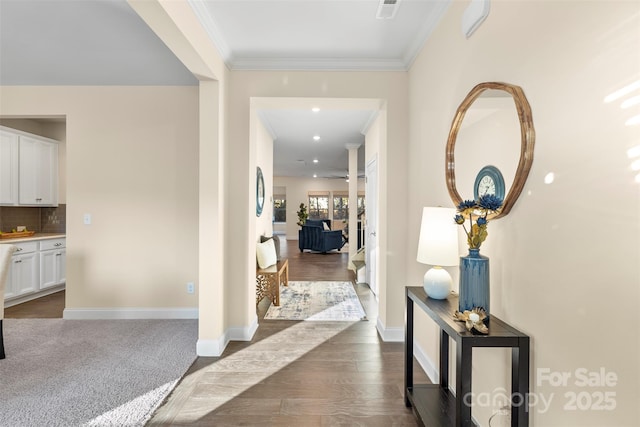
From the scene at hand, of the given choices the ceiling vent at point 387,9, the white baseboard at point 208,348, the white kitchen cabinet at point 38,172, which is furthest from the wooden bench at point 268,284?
the white kitchen cabinet at point 38,172

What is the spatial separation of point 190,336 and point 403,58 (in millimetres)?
3365

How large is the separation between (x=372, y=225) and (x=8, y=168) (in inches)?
205

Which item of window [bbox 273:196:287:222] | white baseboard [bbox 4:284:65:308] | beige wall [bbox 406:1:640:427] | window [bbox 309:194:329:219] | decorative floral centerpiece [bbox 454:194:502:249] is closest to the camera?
beige wall [bbox 406:1:640:427]

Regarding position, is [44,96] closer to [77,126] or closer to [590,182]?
[77,126]

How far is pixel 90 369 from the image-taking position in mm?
2395

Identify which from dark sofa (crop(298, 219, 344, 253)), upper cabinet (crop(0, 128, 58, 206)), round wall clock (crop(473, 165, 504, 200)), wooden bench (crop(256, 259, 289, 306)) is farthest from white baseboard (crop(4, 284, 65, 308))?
dark sofa (crop(298, 219, 344, 253))

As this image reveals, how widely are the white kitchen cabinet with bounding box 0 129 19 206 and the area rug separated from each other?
3.87m

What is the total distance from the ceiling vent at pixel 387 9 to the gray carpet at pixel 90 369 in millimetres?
3030

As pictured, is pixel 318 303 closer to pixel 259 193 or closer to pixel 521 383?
pixel 259 193

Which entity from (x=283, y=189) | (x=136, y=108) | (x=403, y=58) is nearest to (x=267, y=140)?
(x=136, y=108)

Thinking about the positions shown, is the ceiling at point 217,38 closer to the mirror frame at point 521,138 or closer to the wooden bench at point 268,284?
the mirror frame at point 521,138

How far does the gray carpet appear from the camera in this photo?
1898 mm

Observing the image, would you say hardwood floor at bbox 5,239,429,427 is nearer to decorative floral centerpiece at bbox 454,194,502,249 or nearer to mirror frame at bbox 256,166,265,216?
decorative floral centerpiece at bbox 454,194,502,249

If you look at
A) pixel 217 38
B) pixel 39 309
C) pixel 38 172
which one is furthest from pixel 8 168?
pixel 217 38
